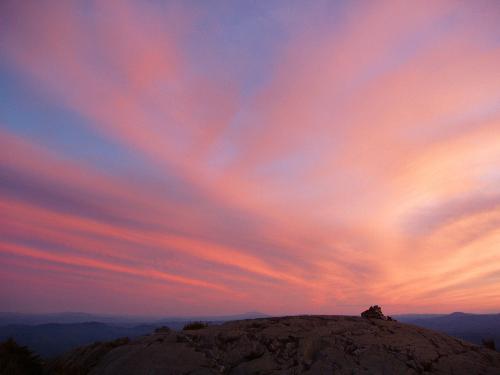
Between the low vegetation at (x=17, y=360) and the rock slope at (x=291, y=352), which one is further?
the low vegetation at (x=17, y=360)

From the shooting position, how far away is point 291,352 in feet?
31.4

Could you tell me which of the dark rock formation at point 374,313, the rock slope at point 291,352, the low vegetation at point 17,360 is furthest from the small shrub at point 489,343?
the low vegetation at point 17,360

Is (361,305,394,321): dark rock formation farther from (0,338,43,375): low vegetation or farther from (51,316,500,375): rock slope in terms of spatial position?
(0,338,43,375): low vegetation

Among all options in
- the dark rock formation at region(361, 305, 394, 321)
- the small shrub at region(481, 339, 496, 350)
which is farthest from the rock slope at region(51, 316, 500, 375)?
the small shrub at region(481, 339, 496, 350)

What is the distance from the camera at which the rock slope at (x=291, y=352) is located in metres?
9.05

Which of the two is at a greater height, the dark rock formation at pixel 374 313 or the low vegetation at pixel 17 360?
the dark rock formation at pixel 374 313

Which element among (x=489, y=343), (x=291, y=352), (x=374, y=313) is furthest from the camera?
(x=374, y=313)

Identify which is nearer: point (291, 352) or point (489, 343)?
point (291, 352)

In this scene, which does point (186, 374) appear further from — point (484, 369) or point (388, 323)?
point (484, 369)

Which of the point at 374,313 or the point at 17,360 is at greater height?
the point at 374,313

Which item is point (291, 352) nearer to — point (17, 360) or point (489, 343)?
point (17, 360)

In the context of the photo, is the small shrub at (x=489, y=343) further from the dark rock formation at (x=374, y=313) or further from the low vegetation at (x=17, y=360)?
the low vegetation at (x=17, y=360)

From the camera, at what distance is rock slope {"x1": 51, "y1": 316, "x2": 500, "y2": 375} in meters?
9.05

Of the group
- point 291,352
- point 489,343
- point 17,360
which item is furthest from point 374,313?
point 17,360
